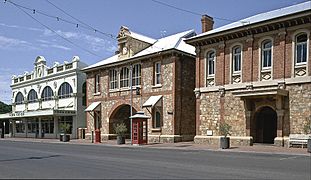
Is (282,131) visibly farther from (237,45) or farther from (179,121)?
(179,121)

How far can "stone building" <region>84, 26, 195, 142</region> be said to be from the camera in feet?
99.3

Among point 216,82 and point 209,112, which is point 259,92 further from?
point 209,112

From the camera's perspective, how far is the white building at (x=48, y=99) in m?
42.6

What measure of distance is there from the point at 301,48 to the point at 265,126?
21.2 feet

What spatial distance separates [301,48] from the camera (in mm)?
22453

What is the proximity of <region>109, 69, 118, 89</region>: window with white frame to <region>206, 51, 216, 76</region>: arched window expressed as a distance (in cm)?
1164

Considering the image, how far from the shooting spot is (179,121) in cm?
3017

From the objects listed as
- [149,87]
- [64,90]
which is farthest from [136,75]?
[64,90]

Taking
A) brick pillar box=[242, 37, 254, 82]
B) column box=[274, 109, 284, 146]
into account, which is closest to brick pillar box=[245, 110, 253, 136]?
column box=[274, 109, 284, 146]

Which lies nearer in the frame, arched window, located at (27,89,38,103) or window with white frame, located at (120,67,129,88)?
window with white frame, located at (120,67,129,88)

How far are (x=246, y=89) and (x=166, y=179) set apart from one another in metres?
16.5

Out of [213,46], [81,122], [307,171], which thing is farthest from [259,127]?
[81,122]

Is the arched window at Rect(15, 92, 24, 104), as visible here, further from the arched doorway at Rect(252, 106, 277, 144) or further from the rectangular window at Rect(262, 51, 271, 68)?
the rectangular window at Rect(262, 51, 271, 68)

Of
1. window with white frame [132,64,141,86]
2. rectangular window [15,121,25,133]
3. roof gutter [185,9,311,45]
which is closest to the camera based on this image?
roof gutter [185,9,311,45]
